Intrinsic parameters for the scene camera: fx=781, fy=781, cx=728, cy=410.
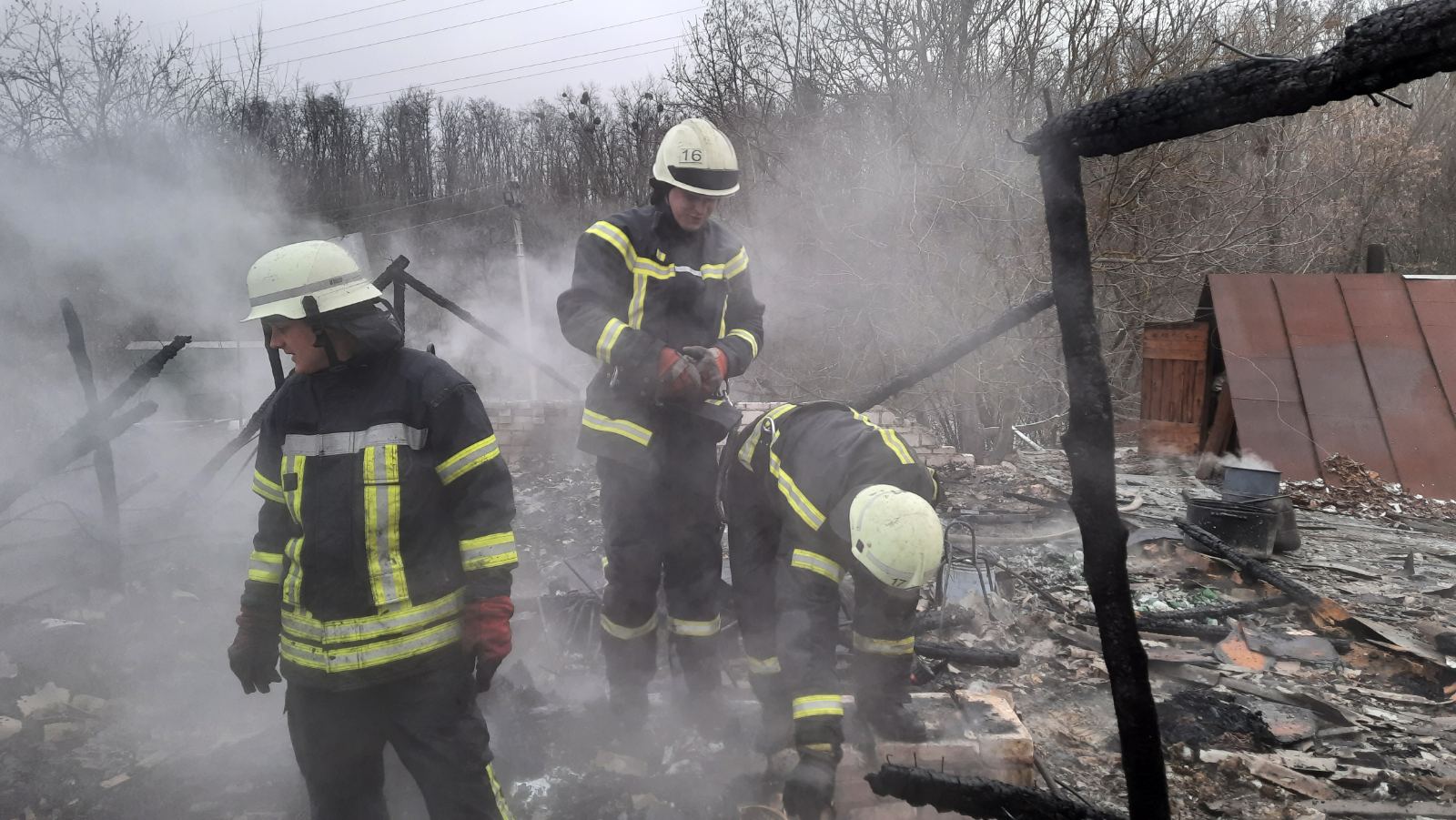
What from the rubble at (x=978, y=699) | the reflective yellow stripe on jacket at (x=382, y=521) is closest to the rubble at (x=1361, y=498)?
the rubble at (x=978, y=699)

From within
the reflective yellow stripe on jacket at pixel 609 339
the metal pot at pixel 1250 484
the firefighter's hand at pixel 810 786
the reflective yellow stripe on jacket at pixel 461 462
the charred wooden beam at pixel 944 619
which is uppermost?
the reflective yellow stripe on jacket at pixel 609 339

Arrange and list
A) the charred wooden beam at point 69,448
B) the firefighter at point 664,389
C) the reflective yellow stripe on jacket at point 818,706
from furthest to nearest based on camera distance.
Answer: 1. the charred wooden beam at point 69,448
2. the firefighter at point 664,389
3. the reflective yellow stripe on jacket at point 818,706

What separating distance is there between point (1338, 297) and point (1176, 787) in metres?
8.19

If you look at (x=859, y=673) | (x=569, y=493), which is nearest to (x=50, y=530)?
(x=569, y=493)

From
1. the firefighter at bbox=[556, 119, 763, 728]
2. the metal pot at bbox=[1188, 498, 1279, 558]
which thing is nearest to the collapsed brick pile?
the metal pot at bbox=[1188, 498, 1279, 558]

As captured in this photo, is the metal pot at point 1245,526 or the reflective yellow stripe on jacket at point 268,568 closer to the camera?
the reflective yellow stripe on jacket at point 268,568

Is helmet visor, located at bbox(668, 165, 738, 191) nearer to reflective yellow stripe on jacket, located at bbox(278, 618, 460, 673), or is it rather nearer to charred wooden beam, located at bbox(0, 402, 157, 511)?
reflective yellow stripe on jacket, located at bbox(278, 618, 460, 673)

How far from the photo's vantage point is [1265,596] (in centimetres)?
525

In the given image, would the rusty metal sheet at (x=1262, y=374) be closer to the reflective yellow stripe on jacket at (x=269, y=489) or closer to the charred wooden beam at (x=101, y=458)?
the reflective yellow stripe on jacket at (x=269, y=489)

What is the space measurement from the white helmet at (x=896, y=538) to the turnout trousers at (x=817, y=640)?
18 cm

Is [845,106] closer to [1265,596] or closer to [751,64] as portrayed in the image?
[751,64]

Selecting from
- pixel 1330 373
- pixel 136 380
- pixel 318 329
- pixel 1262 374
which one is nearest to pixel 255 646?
pixel 318 329

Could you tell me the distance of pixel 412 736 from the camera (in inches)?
94.5

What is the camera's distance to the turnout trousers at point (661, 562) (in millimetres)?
3438
